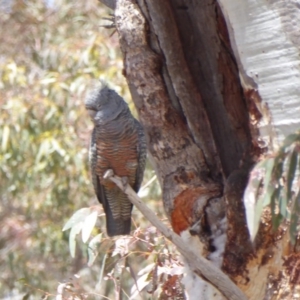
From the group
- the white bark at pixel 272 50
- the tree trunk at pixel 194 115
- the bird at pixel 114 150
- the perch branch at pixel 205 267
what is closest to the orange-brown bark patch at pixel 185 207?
the tree trunk at pixel 194 115

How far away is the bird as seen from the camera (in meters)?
3.28

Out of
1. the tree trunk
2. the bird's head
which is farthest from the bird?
the tree trunk

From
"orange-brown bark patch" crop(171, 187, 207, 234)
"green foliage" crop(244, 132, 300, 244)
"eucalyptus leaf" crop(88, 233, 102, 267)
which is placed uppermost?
"green foliage" crop(244, 132, 300, 244)

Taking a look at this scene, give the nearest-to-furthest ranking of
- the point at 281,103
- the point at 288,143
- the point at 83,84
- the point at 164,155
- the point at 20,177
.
Answer: the point at 288,143 → the point at 281,103 → the point at 164,155 → the point at 83,84 → the point at 20,177

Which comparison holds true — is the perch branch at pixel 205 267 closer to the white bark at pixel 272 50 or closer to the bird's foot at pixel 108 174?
the white bark at pixel 272 50

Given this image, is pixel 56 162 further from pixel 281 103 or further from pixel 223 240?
pixel 281 103

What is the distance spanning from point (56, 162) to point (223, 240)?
308 centimetres

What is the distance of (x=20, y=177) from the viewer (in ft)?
18.8

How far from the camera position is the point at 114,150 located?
3299 millimetres

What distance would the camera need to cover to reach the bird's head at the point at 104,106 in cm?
325

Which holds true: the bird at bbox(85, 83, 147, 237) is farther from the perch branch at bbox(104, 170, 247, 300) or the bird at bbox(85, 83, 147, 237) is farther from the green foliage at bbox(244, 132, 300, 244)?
the green foliage at bbox(244, 132, 300, 244)

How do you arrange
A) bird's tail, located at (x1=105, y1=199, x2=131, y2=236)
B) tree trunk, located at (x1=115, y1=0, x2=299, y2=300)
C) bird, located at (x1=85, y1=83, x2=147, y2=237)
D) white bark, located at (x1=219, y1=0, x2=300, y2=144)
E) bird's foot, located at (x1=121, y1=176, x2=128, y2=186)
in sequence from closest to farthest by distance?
white bark, located at (x1=219, y1=0, x2=300, y2=144), tree trunk, located at (x1=115, y1=0, x2=299, y2=300), bird's foot, located at (x1=121, y1=176, x2=128, y2=186), bird, located at (x1=85, y1=83, x2=147, y2=237), bird's tail, located at (x1=105, y1=199, x2=131, y2=236)

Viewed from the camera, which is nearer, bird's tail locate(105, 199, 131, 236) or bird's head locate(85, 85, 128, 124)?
bird's head locate(85, 85, 128, 124)

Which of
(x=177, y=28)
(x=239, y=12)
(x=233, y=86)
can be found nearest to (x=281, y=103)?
(x=239, y=12)
